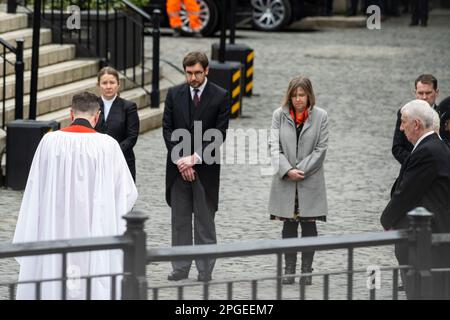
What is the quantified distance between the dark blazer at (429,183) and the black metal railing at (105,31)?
415 inches

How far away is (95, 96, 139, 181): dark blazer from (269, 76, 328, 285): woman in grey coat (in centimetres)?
124

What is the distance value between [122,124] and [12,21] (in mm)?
8529

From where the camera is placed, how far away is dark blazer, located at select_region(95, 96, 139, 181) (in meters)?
11.3

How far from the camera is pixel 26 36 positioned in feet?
62.4

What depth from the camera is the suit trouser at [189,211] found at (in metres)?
10.9

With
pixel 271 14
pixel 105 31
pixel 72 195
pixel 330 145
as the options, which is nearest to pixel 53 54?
pixel 105 31

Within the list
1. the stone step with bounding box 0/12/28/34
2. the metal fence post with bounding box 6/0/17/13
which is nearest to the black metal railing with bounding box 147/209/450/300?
the stone step with bounding box 0/12/28/34

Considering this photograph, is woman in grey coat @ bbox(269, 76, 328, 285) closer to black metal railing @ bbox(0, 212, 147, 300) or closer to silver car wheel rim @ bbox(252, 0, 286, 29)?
black metal railing @ bbox(0, 212, 147, 300)

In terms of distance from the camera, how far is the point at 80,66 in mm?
19062

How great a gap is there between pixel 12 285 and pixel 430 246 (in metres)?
2.00

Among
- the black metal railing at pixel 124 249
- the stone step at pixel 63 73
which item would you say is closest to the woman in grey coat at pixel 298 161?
the black metal railing at pixel 124 249

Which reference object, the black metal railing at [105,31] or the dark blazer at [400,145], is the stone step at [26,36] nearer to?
the black metal railing at [105,31]

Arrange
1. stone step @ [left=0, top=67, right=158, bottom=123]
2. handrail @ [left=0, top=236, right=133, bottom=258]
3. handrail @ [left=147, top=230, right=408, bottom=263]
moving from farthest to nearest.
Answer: stone step @ [left=0, top=67, right=158, bottom=123], handrail @ [left=147, top=230, right=408, bottom=263], handrail @ [left=0, top=236, right=133, bottom=258]

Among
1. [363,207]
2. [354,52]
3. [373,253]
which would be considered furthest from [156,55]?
[354,52]
